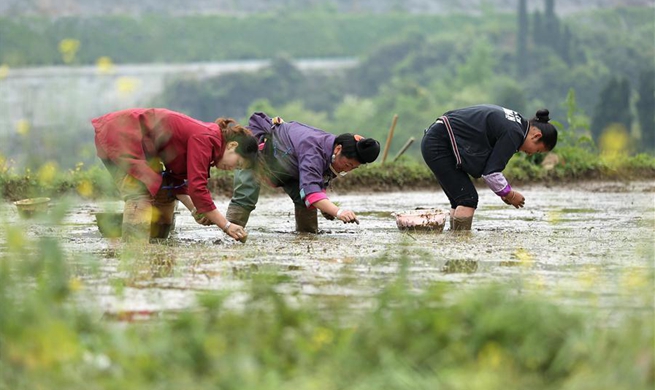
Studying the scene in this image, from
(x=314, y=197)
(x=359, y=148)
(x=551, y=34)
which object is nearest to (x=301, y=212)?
(x=314, y=197)

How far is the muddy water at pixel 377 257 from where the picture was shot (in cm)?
551

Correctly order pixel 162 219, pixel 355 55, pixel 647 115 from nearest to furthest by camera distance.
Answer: pixel 162 219, pixel 647 115, pixel 355 55

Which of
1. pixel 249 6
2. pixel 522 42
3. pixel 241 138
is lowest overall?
pixel 249 6

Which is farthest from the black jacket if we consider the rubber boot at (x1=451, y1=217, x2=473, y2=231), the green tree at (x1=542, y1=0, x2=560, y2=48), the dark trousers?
the green tree at (x1=542, y1=0, x2=560, y2=48)

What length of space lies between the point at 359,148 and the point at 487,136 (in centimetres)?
152

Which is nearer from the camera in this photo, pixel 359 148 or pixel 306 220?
pixel 359 148

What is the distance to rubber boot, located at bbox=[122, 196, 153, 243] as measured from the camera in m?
8.16

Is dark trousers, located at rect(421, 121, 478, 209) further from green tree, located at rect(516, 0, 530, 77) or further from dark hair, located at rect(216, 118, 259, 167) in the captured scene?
green tree, located at rect(516, 0, 530, 77)

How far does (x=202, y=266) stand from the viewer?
6.60 metres

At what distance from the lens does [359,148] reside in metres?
8.49

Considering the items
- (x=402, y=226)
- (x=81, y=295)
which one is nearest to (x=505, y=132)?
(x=402, y=226)

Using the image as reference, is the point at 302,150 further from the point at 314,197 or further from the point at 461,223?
the point at 461,223

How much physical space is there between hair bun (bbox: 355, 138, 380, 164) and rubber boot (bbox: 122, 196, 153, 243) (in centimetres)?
166

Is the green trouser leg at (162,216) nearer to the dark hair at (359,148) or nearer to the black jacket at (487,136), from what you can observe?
the dark hair at (359,148)
